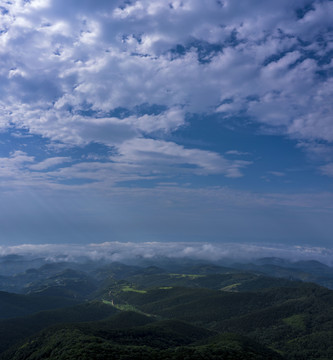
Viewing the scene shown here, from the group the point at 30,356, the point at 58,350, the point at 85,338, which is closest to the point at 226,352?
the point at 85,338

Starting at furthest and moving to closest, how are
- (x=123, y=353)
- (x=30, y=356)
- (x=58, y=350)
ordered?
(x=30, y=356)
(x=58, y=350)
(x=123, y=353)

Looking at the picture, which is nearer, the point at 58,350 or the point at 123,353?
the point at 123,353

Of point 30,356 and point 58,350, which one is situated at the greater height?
point 58,350

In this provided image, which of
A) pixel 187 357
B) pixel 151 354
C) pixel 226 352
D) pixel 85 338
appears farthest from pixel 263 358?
pixel 85 338

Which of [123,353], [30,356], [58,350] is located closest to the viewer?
[123,353]

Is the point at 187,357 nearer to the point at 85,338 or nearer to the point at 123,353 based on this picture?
the point at 123,353

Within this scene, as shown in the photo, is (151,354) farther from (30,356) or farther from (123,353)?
(30,356)

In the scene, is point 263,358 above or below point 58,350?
below

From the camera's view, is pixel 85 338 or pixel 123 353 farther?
pixel 85 338

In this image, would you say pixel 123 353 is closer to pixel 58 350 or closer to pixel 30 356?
pixel 58 350

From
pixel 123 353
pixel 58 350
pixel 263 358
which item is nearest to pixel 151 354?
pixel 123 353
